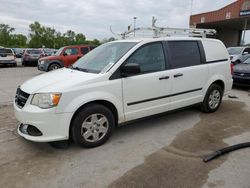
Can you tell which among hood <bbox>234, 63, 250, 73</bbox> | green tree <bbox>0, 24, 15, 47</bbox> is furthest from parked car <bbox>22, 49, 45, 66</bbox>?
green tree <bbox>0, 24, 15, 47</bbox>

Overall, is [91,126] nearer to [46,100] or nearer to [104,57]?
[46,100]

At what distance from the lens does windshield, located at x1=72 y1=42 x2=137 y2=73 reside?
3.88m

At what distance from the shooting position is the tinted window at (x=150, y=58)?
401 cm

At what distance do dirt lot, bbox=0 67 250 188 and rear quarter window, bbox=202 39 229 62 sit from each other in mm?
1489

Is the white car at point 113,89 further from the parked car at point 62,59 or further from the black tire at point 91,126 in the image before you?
the parked car at point 62,59

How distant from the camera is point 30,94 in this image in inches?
133

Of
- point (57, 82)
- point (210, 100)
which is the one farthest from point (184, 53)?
point (57, 82)

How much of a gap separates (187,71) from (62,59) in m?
9.95

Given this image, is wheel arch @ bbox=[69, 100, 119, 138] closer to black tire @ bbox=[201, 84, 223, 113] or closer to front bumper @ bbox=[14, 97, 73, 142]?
front bumper @ bbox=[14, 97, 73, 142]

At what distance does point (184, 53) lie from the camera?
469 cm

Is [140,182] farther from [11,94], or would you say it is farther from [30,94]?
[11,94]

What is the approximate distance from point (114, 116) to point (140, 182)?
4.36 feet

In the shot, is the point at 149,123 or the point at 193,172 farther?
the point at 149,123

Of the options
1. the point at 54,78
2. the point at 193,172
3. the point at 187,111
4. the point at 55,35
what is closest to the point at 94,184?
the point at 193,172
